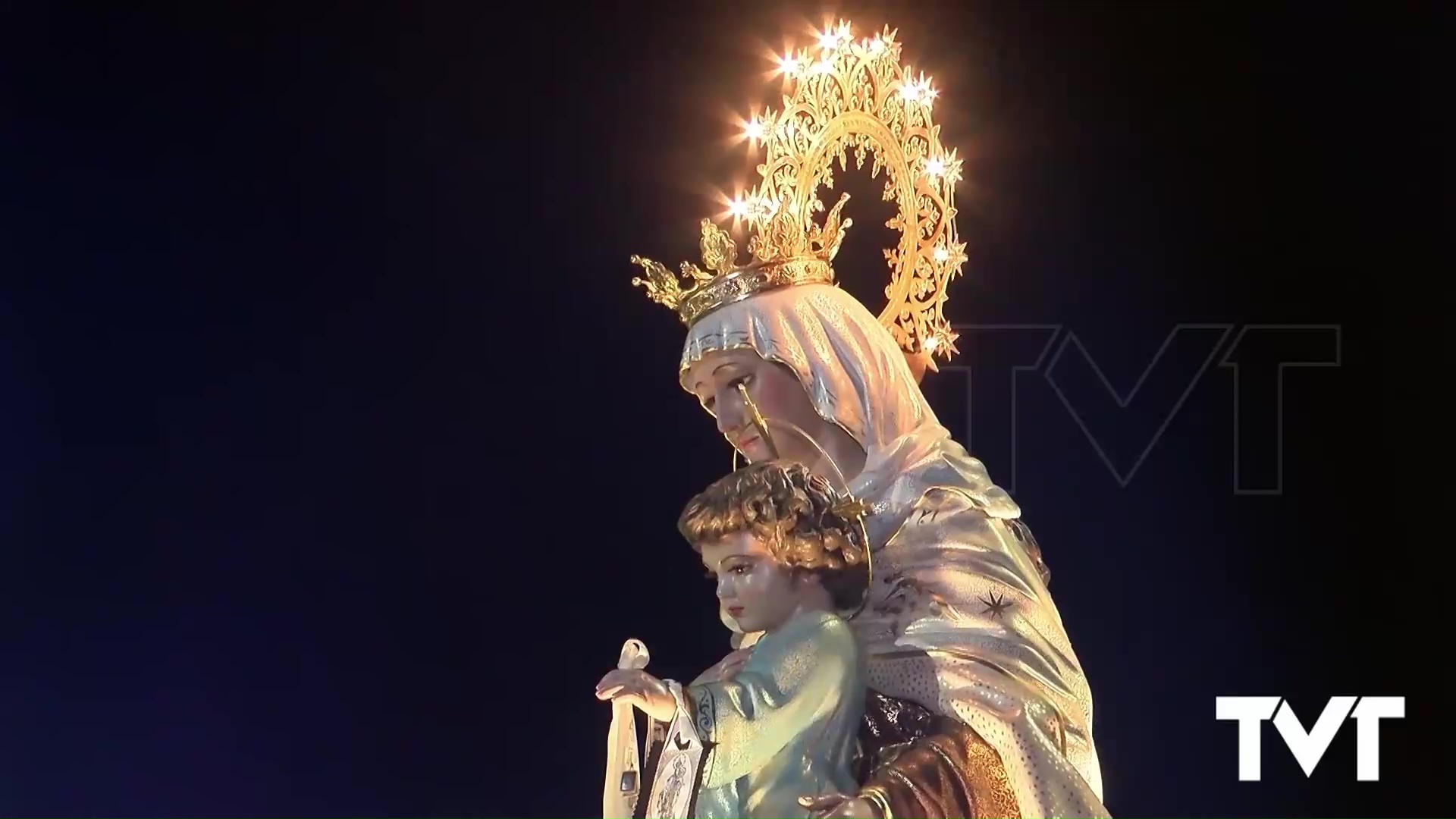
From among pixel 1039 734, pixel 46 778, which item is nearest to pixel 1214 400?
pixel 1039 734

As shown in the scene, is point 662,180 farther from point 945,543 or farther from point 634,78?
point 945,543

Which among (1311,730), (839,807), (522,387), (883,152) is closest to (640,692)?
(839,807)

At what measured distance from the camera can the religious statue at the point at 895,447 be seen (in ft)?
6.72

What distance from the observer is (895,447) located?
2.34 metres

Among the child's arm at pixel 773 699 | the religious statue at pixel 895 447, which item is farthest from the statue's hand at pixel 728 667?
the child's arm at pixel 773 699

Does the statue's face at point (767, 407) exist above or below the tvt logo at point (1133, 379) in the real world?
below

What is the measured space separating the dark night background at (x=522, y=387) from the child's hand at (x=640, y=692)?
1998 mm

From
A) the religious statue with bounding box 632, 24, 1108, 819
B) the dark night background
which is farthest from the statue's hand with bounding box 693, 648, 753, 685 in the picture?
the dark night background

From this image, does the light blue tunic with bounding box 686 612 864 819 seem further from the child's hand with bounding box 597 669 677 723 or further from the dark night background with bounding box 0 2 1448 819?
the dark night background with bounding box 0 2 1448 819

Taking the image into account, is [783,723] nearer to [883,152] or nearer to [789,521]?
[789,521]

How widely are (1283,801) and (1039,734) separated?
6.72 ft

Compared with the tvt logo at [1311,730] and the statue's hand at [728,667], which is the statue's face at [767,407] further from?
the tvt logo at [1311,730]

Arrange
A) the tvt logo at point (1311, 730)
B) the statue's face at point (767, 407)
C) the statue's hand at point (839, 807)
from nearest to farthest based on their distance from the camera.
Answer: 1. the statue's hand at point (839, 807)
2. the statue's face at point (767, 407)
3. the tvt logo at point (1311, 730)

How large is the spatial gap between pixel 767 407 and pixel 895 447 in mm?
223
